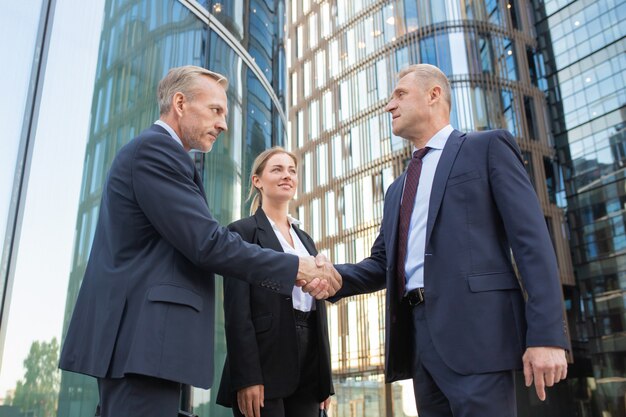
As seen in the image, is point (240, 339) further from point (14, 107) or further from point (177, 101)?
point (14, 107)

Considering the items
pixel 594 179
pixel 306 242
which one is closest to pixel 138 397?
pixel 306 242

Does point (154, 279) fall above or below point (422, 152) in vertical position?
below

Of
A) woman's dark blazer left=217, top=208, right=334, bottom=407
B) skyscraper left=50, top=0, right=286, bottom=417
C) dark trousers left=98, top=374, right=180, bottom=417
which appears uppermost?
skyscraper left=50, top=0, right=286, bottom=417

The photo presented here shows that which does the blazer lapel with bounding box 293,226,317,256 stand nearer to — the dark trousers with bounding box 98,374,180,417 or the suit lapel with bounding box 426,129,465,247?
the suit lapel with bounding box 426,129,465,247

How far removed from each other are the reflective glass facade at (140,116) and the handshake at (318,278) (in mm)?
1766

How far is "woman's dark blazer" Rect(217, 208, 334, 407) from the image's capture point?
2.68 metres

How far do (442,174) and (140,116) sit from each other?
8.98 ft

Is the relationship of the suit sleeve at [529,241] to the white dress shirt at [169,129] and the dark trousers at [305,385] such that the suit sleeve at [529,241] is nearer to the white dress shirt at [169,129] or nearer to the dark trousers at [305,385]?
the dark trousers at [305,385]

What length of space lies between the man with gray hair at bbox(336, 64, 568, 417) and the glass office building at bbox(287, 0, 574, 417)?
2355 cm

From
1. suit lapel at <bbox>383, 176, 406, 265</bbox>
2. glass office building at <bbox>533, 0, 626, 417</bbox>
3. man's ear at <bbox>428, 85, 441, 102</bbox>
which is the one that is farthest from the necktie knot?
glass office building at <bbox>533, 0, 626, 417</bbox>

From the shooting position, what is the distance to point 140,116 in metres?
4.34

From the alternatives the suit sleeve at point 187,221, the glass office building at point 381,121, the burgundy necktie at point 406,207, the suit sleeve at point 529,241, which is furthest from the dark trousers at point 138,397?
the glass office building at point 381,121

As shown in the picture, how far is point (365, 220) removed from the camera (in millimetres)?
28594

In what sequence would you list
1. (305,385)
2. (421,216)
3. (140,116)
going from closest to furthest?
(421,216), (305,385), (140,116)
